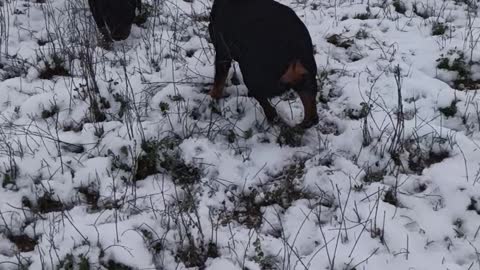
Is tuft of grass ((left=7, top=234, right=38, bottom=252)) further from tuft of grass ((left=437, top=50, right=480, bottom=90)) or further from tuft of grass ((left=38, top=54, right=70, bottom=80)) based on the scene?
tuft of grass ((left=437, top=50, right=480, bottom=90))

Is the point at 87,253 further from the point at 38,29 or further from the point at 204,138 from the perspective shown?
the point at 38,29

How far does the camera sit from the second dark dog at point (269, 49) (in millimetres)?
3912

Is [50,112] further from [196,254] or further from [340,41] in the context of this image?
[340,41]

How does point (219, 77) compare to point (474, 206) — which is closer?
point (474, 206)

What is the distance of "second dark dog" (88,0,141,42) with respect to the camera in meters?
5.64

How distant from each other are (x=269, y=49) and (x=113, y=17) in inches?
91.0

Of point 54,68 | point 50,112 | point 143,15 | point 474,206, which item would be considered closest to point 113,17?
point 143,15

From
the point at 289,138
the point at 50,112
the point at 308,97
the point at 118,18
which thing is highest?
the point at 118,18

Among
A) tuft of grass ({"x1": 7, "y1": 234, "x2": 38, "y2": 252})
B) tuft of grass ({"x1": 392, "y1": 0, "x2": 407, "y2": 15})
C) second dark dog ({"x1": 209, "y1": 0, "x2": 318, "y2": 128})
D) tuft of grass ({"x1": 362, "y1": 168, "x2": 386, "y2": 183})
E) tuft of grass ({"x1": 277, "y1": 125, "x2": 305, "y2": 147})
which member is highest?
second dark dog ({"x1": 209, "y1": 0, "x2": 318, "y2": 128})

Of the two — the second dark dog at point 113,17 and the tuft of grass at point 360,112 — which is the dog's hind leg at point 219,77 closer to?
the tuft of grass at point 360,112

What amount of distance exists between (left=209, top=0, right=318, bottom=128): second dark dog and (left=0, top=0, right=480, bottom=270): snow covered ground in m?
0.41

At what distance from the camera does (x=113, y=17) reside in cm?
564

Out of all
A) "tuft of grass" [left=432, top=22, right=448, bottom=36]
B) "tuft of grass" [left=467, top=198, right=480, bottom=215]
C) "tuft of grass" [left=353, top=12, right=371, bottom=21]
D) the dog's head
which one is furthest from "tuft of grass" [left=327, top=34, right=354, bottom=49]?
"tuft of grass" [left=467, top=198, right=480, bottom=215]

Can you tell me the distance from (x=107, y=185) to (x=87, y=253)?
67 cm
